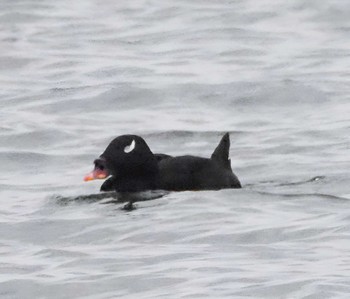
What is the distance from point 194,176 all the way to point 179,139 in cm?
306

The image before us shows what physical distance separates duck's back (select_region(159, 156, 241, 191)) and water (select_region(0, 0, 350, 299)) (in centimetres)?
12

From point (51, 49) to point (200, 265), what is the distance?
11.2m

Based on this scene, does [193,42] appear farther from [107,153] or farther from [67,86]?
[107,153]

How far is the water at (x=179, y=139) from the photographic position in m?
12.0

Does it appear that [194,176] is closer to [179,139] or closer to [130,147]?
[130,147]

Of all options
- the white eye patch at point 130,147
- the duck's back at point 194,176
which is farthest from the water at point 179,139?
the white eye patch at point 130,147

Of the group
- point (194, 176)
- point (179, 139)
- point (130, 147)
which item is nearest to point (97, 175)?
point (130, 147)

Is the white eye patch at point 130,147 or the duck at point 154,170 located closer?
the duck at point 154,170

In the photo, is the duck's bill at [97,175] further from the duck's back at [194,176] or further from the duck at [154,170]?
the duck's back at [194,176]

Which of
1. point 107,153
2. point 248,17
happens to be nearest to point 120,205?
point 107,153

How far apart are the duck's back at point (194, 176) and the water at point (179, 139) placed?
0.12 metres

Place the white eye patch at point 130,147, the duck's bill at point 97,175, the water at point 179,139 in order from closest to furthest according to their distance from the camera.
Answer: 1. the water at point 179,139
2. the duck's bill at point 97,175
3. the white eye patch at point 130,147

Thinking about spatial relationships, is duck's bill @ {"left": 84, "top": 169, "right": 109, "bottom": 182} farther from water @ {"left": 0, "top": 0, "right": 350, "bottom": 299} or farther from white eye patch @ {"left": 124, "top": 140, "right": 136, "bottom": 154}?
white eye patch @ {"left": 124, "top": 140, "right": 136, "bottom": 154}

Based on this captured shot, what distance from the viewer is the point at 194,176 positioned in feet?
48.3
